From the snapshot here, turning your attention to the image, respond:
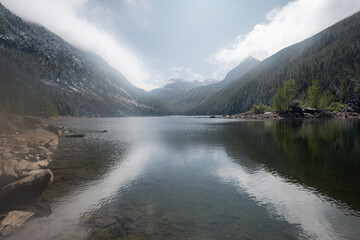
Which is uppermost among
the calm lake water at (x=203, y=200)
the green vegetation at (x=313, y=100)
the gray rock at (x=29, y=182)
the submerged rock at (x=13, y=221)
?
the green vegetation at (x=313, y=100)

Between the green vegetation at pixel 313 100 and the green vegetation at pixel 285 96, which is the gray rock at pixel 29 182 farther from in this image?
the green vegetation at pixel 285 96

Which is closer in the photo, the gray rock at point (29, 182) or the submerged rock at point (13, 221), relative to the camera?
the submerged rock at point (13, 221)

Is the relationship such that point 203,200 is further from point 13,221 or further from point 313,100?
point 313,100

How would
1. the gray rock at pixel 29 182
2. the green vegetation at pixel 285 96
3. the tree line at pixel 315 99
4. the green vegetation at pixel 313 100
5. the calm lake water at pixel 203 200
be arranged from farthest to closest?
the green vegetation at pixel 285 96 → the green vegetation at pixel 313 100 → the tree line at pixel 315 99 → the gray rock at pixel 29 182 → the calm lake water at pixel 203 200

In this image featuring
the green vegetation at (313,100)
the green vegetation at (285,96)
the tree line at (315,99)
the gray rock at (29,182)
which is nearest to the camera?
the gray rock at (29,182)

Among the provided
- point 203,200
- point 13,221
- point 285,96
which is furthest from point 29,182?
point 285,96

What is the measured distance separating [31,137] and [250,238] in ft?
129

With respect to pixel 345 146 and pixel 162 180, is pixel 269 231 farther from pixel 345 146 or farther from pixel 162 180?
pixel 345 146

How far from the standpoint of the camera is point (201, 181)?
17.8 m

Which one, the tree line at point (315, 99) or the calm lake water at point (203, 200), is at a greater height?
the tree line at point (315, 99)

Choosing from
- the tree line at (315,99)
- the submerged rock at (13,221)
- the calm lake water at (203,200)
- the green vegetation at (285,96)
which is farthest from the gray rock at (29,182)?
the green vegetation at (285,96)

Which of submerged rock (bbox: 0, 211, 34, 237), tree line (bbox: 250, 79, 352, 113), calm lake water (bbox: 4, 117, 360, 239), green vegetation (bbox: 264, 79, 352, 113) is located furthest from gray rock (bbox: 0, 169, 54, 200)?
green vegetation (bbox: 264, 79, 352, 113)

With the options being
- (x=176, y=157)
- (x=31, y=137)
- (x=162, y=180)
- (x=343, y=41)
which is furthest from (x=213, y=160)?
(x=343, y=41)

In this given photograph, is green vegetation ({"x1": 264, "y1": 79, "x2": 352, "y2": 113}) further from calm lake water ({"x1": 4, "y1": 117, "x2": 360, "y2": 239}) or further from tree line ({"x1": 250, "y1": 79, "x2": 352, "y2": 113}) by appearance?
calm lake water ({"x1": 4, "y1": 117, "x2": 360, "y2": 239})
